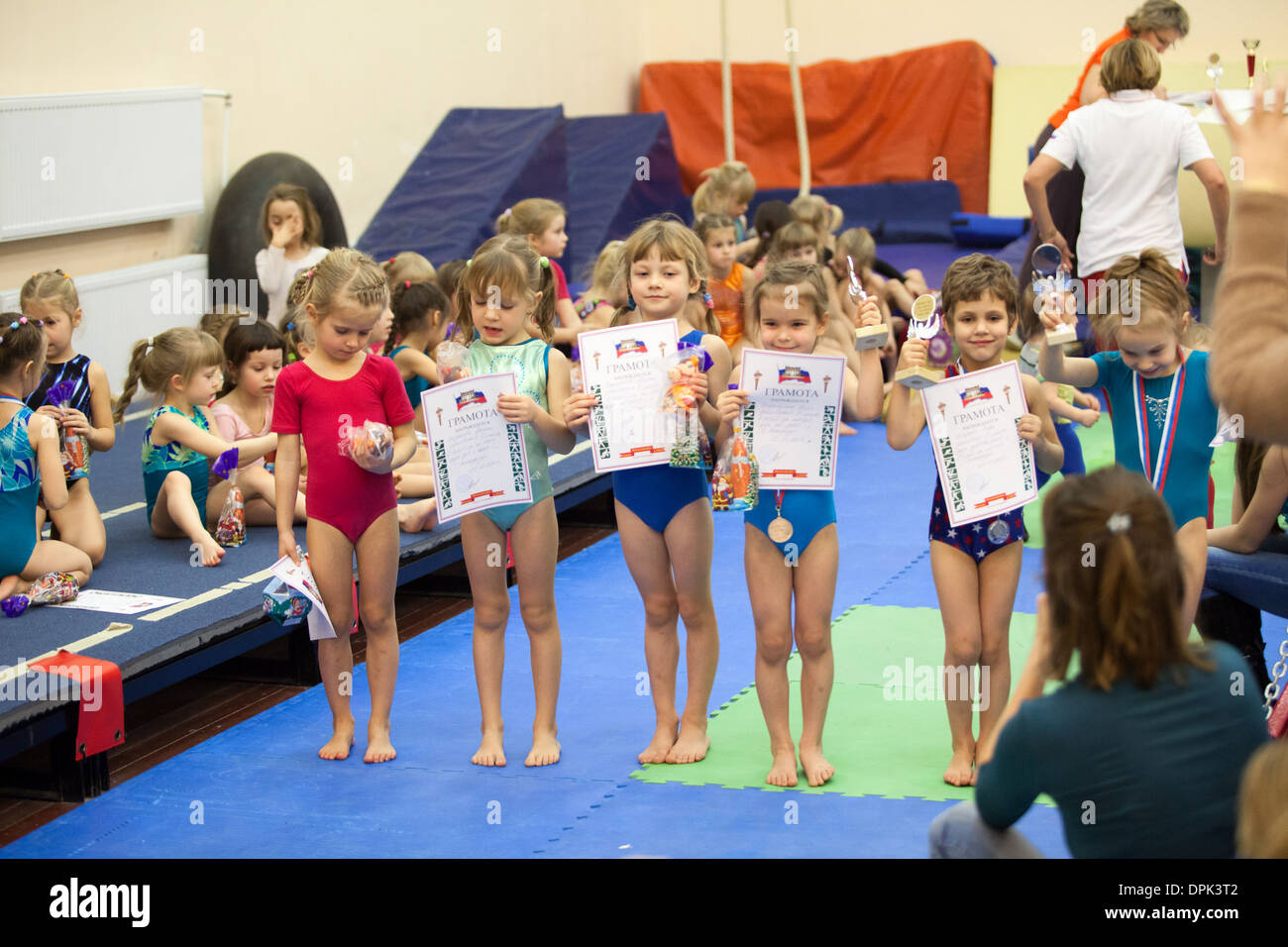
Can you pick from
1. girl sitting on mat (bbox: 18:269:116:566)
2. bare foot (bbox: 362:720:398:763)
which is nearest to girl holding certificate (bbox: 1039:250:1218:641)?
bare foot (bbox: 362:720:398:763)

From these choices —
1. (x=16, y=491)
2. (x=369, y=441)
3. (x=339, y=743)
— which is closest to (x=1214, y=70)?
(x=369, y=441)

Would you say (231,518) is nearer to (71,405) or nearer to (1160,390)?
(71,405)

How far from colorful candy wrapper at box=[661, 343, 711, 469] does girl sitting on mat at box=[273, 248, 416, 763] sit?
2.70 ft

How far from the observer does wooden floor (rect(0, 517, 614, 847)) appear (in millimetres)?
4098

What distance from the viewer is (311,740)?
4.52 metres

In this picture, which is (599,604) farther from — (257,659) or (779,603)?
(779,603)

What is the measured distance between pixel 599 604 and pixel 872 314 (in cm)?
232

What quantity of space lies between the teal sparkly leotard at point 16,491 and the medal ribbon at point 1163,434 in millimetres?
3704

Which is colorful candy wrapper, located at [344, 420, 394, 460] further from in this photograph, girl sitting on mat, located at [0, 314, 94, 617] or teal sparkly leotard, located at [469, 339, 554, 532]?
girl sitting on mat, located at [0, 314, 94, 617]

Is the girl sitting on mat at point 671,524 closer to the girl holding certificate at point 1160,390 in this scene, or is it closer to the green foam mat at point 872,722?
the green foam mat at point 872,722

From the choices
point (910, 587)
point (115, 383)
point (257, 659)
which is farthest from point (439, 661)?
point (115, 383)

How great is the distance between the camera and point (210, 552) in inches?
212

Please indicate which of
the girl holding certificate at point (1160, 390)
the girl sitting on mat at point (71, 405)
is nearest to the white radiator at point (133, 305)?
the girl sitting on mat at point (71, 405)

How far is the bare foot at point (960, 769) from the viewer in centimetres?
396
